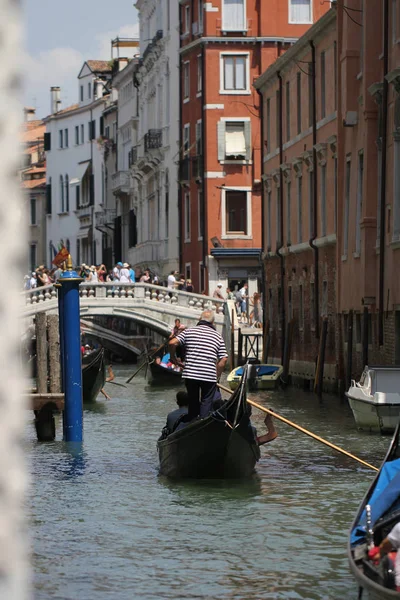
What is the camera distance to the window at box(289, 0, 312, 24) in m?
33.9

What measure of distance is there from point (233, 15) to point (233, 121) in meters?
2.88

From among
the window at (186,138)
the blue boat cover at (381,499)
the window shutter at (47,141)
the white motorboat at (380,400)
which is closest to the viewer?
the blue boat cover at (381,499)

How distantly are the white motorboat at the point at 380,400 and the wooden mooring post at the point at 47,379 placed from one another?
3.42 meters

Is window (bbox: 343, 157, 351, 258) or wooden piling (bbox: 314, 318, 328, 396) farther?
wooden piling (bbox: 314, 318, 328, 396)

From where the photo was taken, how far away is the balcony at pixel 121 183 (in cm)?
4667

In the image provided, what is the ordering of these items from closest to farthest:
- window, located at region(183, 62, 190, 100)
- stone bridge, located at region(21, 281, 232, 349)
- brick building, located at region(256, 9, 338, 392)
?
1. brick building, located at region(256, 9, 338, 392)
2. stone bridge, located at region(21, 281, 232, 349)
3. window, located at region(183, 62, 190, 100)

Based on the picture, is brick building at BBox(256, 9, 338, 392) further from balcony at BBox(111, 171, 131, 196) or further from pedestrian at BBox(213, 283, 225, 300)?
balcony at BBox(111, 171, 131, 196)

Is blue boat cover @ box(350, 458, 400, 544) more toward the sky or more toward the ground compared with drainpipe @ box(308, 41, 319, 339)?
more toward the ground

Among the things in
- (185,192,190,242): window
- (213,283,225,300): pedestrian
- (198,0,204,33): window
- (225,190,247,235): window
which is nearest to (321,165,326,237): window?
(213,283,225,300): pedestrian

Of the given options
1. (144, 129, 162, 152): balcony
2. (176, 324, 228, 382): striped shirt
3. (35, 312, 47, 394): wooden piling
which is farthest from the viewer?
(144, 129, 162, 152): balcony

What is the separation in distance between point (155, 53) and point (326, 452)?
29.4m

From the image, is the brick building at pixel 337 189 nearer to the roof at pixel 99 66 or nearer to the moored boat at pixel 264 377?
the moored boat at pixel 264 377

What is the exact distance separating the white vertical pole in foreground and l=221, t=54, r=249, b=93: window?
33113 mm

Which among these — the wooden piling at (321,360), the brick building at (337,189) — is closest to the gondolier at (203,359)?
the brick building at (337,189)
